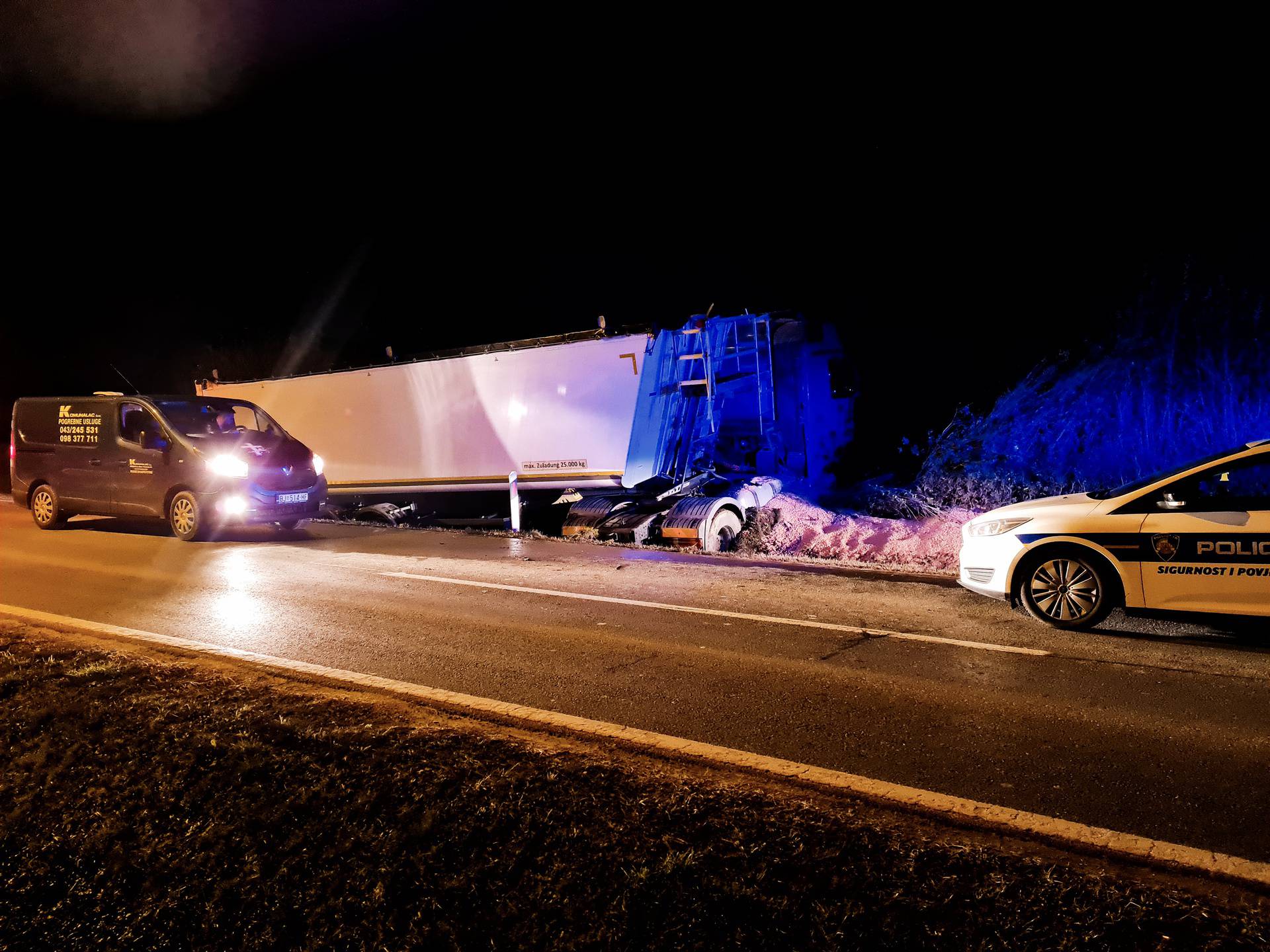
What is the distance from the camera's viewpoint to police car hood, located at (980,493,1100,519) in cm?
646

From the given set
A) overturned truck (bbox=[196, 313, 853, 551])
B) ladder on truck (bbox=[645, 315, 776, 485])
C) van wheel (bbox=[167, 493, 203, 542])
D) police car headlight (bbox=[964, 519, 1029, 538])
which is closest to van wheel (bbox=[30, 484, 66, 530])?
van wheel (bbox=[167, 493, 203, 542])

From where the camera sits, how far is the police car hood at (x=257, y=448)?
12.3m

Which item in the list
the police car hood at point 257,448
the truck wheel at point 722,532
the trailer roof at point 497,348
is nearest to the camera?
the truck wheel at point 722,532

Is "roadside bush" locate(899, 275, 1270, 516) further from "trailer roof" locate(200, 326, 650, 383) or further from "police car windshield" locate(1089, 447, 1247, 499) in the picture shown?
"police car windshield" locate(1089, 447, 1247, 499)

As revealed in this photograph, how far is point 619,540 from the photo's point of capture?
39.0 feet

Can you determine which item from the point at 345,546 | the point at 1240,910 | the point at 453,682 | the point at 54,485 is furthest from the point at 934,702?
the point at 54,485

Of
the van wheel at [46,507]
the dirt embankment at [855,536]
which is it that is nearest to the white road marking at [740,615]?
the dirt embankment at [855,536]

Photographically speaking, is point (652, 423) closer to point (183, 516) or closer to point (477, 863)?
point (183, 516)

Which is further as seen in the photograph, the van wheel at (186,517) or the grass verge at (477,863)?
the van wheel at (186,517)

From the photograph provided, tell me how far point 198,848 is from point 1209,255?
1683 centimetres

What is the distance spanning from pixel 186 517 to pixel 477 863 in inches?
437

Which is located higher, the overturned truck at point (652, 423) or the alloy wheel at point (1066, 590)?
the overturned truck at point (652, 423)

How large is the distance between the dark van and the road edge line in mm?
7129

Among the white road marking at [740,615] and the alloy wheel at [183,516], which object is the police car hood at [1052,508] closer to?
the white road marking at [740,615]
